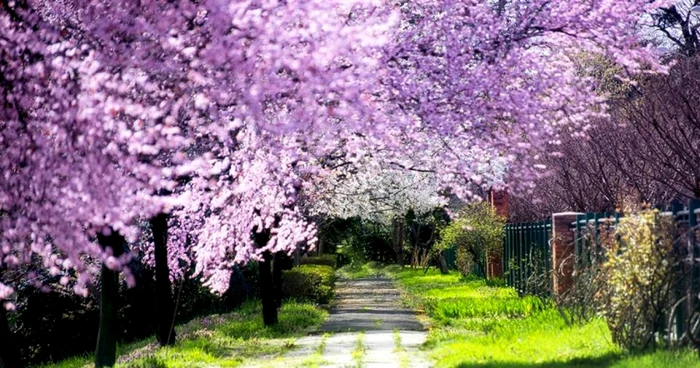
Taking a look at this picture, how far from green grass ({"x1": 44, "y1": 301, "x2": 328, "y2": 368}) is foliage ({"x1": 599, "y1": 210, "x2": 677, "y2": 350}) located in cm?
474

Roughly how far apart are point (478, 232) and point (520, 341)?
65.1ft

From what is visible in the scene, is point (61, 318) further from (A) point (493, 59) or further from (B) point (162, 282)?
(A) point (493, 59)

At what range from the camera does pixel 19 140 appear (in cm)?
704

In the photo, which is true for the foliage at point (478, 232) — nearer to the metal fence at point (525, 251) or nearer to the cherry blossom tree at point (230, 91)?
the metal fence at point (525, 251)

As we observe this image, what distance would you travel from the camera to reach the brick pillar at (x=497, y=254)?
34.7 metres

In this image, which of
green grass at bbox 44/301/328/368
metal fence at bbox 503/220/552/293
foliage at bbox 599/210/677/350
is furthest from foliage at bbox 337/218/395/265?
foliage at bbox 599/210/677/350

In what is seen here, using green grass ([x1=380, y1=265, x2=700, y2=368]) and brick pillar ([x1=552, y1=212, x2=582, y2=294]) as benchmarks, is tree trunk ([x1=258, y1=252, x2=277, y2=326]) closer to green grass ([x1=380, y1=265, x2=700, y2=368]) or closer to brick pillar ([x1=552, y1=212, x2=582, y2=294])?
green grass ([x1=380, y1=265, x2=700, y2=368])

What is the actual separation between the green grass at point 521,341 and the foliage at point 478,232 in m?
10.6

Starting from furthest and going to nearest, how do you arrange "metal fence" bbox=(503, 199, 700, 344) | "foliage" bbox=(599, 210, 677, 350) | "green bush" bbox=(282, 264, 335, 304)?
"green bush" bbox=(282, 264, 335, 304), "metal fence" bbox=(503, 199, 700, 344), "foliage" bbox=(599, 210, 677, 350)

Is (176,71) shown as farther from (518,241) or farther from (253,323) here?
(518,241)

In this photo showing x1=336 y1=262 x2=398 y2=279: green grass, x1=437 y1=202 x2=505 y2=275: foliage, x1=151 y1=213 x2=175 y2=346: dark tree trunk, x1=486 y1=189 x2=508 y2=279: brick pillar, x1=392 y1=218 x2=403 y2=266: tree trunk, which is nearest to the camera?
x1=151 y1=213 x2=175 y2=346: dark tree trunk

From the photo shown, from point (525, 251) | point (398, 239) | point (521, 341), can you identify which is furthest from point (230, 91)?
point (398, 239)

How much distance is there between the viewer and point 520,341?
13.6m

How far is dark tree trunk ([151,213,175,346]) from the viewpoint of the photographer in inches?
623
